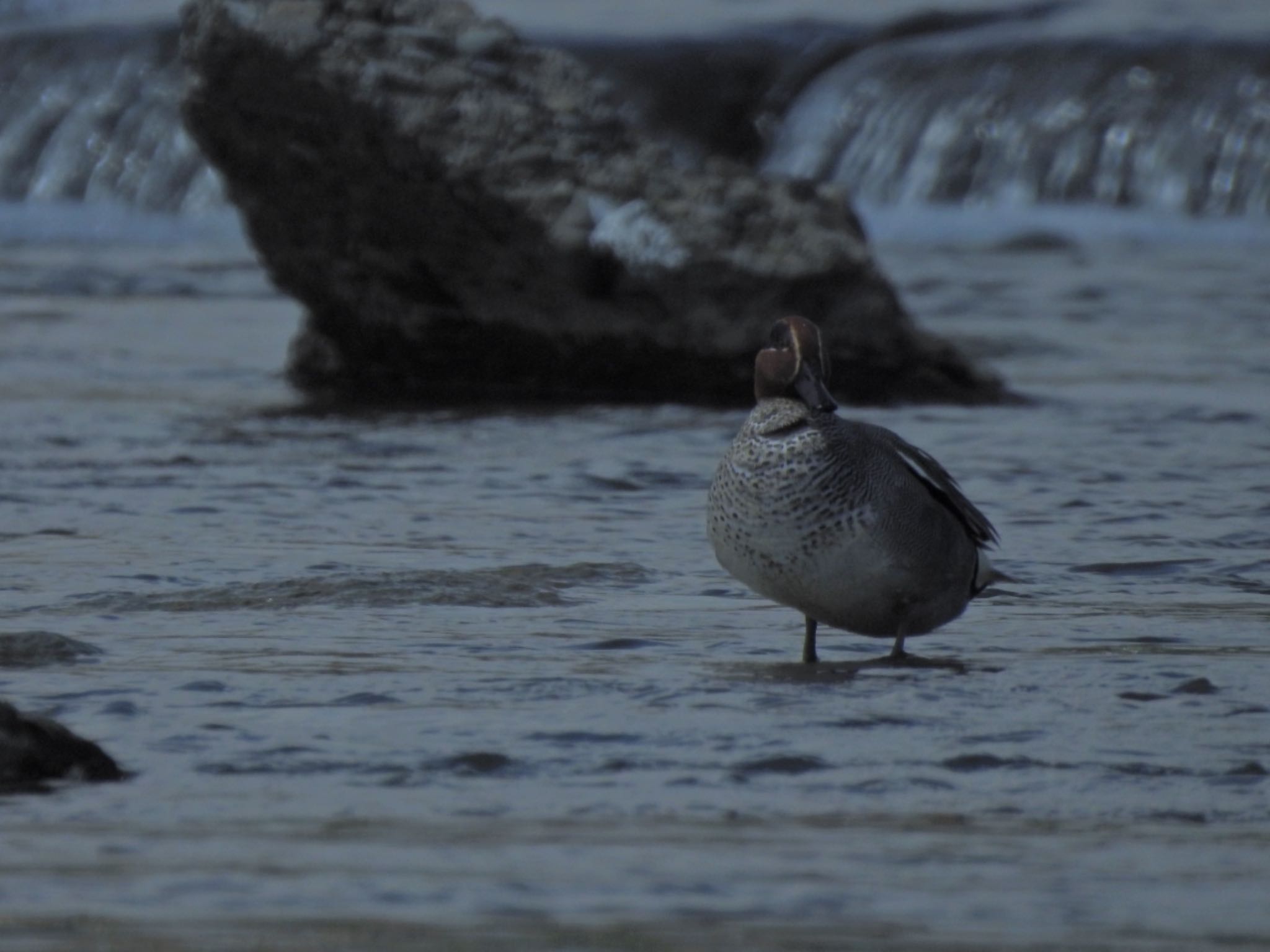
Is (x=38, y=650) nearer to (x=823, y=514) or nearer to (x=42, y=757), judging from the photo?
(x=42, y=757)

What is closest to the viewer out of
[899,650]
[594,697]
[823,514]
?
[594,697]

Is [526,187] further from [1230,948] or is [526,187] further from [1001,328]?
[1230,948]

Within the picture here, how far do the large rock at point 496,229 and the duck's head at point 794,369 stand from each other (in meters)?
4.92

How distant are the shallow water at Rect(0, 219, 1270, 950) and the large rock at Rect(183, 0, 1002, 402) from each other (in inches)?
16.1

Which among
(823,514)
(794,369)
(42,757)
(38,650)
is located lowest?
(38,650)

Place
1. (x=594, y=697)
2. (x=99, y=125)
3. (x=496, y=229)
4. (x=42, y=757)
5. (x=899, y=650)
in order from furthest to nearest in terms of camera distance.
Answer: (x=99, y=125) → (x=496, y=229) → (x=899, y=650) → (x=594, y=697) → (x=42, y=757)

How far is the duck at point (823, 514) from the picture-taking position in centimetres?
524

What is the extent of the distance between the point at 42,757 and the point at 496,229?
6.44 m

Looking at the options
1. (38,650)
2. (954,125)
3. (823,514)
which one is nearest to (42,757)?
(38,650)

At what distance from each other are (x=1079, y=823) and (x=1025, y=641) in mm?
1747

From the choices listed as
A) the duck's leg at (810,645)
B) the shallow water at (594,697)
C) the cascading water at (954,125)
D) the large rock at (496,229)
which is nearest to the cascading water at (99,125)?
the cascading water at (954,125)

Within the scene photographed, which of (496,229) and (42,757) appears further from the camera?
(496,229)

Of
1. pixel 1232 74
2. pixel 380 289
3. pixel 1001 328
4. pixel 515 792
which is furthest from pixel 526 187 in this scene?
pixel 1232 74

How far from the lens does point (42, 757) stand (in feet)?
13.8
